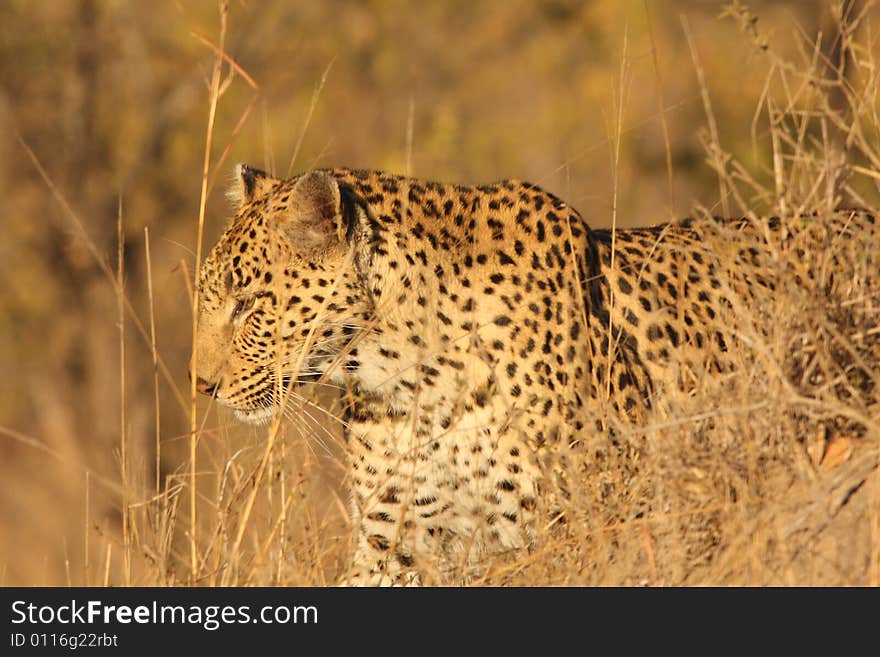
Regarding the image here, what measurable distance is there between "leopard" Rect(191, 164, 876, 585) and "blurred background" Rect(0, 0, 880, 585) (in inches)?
351

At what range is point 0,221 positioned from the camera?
15516mm

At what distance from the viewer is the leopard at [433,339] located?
17.6 ft

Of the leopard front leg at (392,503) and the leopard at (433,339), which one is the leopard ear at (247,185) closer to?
the leopard at (433,339)

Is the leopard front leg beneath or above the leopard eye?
beneath

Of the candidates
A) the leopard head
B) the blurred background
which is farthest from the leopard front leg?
the blurred background

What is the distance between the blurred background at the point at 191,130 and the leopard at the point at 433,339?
8.91 m

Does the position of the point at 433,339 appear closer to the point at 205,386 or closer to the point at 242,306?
the point at 242,306

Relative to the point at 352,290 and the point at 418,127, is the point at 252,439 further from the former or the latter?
the point at 418,127

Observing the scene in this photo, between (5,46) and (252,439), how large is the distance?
393 inches

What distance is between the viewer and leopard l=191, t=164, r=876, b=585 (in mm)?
5363

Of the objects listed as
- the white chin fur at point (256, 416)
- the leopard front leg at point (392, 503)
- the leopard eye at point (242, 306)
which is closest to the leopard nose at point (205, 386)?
the white chin fur at point (256, 416)

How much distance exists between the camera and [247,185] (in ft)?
19.5

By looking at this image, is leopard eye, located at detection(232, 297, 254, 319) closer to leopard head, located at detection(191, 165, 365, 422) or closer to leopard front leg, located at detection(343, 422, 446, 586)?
leopard head, located at detection(191, 165, 365, 422)

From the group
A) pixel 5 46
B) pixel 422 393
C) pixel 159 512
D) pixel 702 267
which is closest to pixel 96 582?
pixel 159 512
